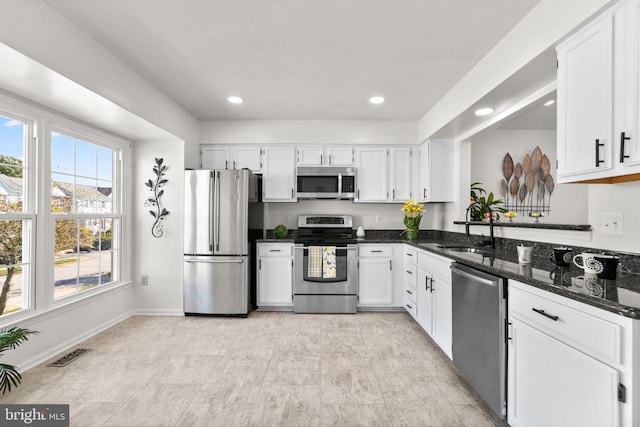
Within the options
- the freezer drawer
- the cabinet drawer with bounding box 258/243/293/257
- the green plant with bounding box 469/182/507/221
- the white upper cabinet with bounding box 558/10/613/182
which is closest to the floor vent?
the freezer drawer

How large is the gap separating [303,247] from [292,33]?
7.95 ft

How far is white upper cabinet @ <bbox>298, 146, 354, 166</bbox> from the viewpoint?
4.39 meters

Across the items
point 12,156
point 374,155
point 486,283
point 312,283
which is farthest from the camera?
point 374,155

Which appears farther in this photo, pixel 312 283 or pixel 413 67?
pixel 312 283

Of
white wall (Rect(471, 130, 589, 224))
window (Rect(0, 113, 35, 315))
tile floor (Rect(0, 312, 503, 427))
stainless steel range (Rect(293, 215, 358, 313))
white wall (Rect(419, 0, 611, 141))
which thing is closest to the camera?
white wall (Rect(419, 0, 611, 141))

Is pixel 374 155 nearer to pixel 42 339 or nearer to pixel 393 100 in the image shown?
pixel 393 100

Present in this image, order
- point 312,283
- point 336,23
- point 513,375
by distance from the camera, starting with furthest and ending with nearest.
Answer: point 312,283 < point 336,23 < point 513,375

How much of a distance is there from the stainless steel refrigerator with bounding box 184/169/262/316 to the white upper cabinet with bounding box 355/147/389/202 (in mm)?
1499

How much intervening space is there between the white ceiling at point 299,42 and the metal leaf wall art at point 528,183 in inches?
67.7

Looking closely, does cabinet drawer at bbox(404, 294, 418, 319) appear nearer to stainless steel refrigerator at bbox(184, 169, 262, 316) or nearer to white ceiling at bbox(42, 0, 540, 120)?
stainless steel refrigerator at bbox(184, 169, 262, 316)

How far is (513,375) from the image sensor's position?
1.74 meters

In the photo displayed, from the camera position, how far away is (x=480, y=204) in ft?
13.1

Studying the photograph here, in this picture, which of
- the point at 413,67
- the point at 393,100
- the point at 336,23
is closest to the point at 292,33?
the point at 336,23

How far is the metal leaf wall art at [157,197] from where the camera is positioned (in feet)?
12.9
